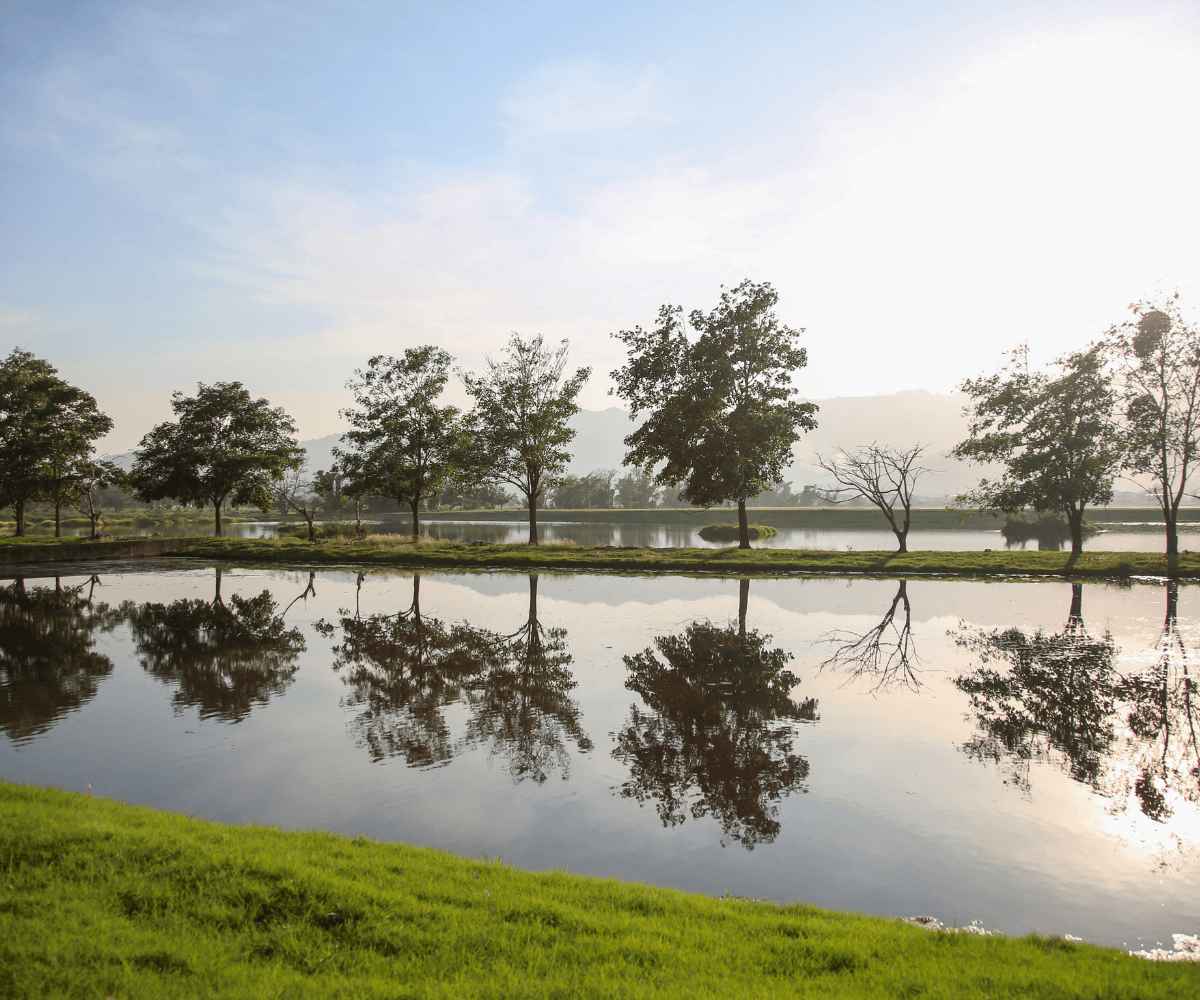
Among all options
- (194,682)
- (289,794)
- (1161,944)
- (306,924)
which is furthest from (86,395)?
(1161,944)

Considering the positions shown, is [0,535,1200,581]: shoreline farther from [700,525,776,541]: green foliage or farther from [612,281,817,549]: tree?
[700,525,776,541]: green foliage

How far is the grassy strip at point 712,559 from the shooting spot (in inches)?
1457

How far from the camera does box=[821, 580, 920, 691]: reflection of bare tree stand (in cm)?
1736

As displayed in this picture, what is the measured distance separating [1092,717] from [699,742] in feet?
22.9

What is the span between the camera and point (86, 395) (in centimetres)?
6247

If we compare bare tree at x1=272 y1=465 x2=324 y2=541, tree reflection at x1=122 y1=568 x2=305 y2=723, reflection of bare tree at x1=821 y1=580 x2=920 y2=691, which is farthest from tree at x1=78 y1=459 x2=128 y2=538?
reflection of bare tree at x1=821 y1=580 x2=920 y2=691

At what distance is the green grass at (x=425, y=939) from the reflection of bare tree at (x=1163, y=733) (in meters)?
5.13

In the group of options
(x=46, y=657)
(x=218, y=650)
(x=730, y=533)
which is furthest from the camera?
(x=730, y=533)

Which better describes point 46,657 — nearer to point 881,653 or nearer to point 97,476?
point 881,653

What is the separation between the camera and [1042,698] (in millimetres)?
15094

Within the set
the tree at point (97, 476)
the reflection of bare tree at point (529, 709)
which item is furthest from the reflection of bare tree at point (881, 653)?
the tree at point (97, 476)

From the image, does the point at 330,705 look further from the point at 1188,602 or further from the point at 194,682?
the point at 1188,602

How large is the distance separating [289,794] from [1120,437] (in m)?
45.5

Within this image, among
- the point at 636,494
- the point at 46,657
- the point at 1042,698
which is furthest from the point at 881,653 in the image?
the point at 636,494
